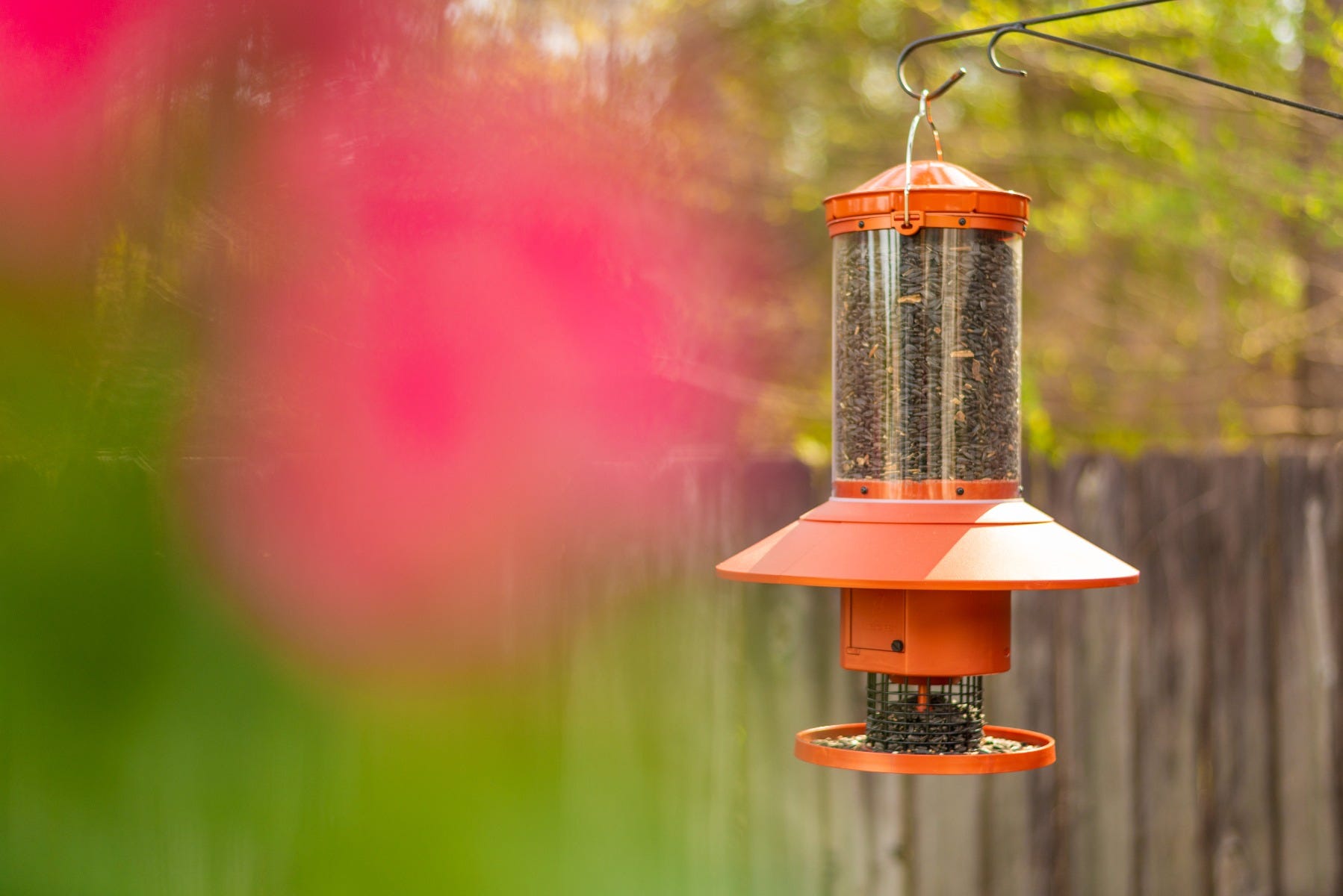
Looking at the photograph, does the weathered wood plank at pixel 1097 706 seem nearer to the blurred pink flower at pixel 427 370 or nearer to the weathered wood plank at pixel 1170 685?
the weathered wood plank at pixel 1170 685

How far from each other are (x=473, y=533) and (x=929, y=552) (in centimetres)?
161

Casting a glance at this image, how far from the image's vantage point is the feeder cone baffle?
233cm

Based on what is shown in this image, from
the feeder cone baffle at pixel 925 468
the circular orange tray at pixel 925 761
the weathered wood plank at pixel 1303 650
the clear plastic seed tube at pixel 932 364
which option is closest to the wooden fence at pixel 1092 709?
the weathered wood plank at pixel 1303 650

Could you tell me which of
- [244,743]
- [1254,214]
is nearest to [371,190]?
[244,743]

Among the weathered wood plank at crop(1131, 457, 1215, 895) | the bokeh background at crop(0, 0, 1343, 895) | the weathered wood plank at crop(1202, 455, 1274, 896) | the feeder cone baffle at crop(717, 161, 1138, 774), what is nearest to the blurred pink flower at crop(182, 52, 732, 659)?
the bokeh background at crop(0, 0, 1343, 895)

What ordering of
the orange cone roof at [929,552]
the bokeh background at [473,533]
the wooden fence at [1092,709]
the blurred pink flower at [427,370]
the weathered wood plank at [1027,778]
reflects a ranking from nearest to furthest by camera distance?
the orange cone roof at [929,552] → the bokeh background at [473,533] → the blurred pink flower at [427,370] → the wooden fence at [1092,709] → the weathered wood plank at [1027,778]

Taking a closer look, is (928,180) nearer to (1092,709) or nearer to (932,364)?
(932,364)

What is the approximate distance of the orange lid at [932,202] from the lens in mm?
2457

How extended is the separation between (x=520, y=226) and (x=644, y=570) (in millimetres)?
1059

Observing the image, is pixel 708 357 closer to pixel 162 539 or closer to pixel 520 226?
pixel 520 226

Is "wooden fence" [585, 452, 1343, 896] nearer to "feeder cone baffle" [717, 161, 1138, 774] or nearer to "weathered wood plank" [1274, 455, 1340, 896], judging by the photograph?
"weathered wood plank" [1274, 455, 1340, 896]

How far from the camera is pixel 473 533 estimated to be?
358 cm

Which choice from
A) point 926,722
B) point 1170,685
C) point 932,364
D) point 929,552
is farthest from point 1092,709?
Answer: point 929,552

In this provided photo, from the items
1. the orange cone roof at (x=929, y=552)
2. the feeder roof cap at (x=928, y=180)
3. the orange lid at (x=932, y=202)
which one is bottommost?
the orange cone roof at (x=929, y=552)
